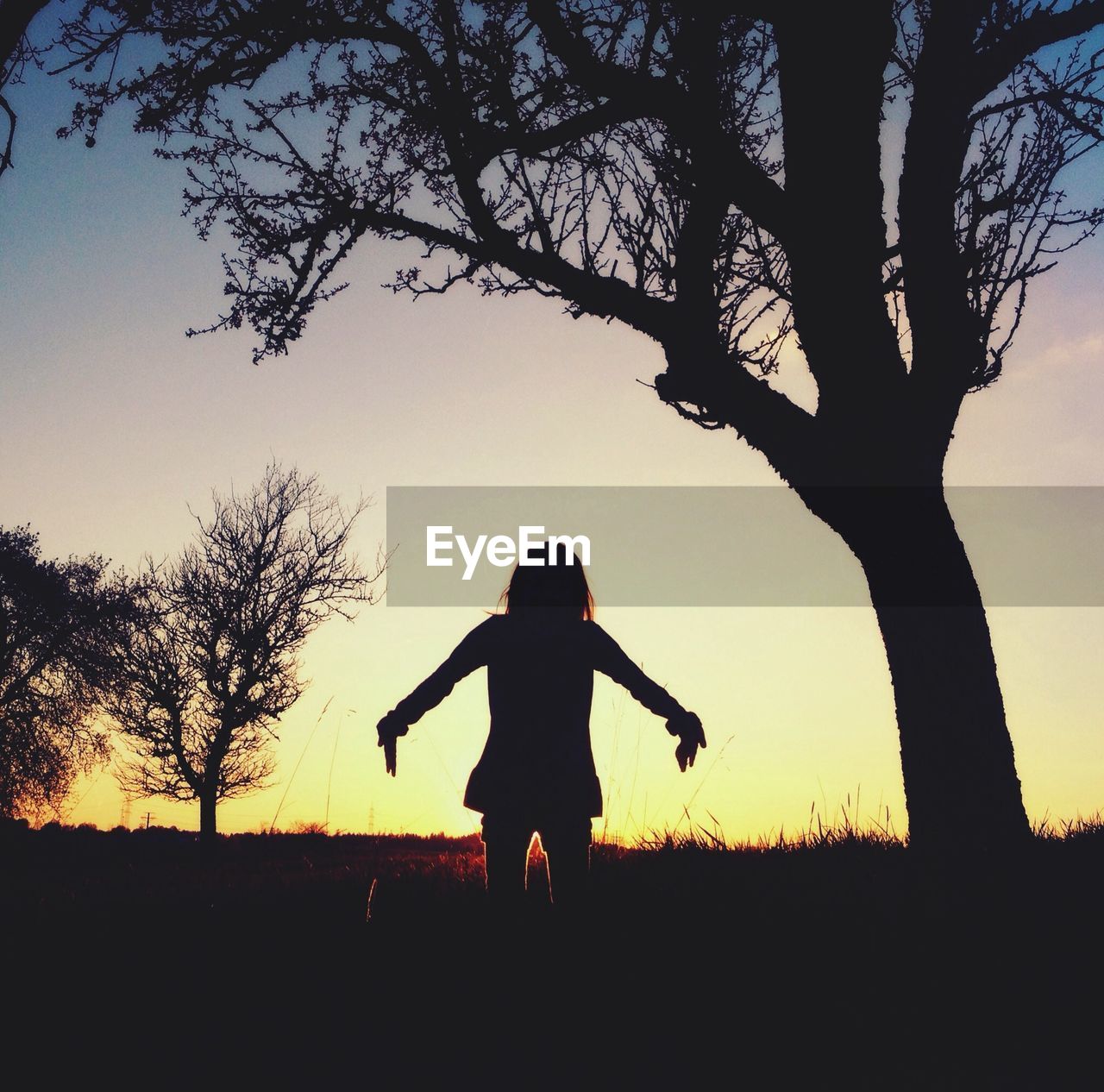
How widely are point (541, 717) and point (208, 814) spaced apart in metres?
22.4

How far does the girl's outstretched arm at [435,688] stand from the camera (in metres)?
5.16

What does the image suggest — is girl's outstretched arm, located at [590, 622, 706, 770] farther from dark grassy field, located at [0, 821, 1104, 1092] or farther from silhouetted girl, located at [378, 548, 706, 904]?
dark grassy field, located at [0, 821, 1104, 1092]

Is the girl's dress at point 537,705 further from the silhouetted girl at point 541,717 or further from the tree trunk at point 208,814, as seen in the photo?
the tree trunk at point 208,814

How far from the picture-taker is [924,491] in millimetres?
6082

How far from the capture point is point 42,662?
94.2 ft

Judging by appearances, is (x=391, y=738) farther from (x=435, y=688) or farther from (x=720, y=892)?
(x=720, y=892)

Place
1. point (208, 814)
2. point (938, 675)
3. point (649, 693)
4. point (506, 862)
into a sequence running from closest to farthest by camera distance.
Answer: point (506, 862), point (649, 693), point (938, 675), point (208, 814)

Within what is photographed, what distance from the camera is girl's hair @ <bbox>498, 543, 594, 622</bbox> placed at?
17.0 feet

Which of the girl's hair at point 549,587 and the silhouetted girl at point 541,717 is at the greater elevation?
the girl's hair at point 549,587

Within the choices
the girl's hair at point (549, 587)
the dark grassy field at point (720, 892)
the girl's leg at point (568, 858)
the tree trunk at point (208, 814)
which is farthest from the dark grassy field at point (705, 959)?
the tree trunk at point (208, 814)

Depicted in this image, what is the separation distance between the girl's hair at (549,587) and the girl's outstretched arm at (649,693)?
0.15 m

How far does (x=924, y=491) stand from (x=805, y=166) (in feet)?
7.38

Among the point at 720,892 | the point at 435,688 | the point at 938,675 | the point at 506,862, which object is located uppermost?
the point at 938,675

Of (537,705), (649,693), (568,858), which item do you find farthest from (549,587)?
(568,858)
